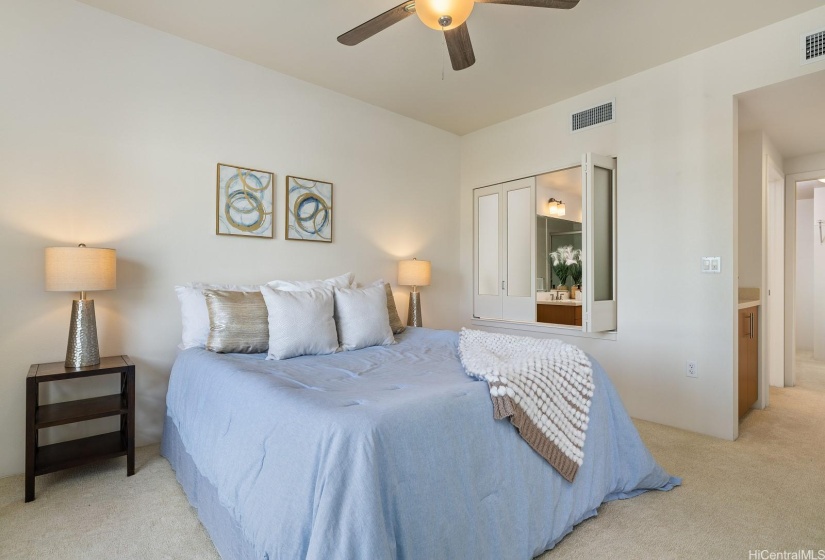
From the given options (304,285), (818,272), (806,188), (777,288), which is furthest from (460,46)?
(818,272)

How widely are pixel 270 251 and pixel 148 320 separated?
3.10ft

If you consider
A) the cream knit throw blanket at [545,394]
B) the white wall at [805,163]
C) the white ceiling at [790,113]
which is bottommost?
the cream knit throw blanket at [545,394]

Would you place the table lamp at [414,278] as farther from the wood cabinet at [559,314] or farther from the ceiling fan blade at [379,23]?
the ceiling fan blade at [379,23]

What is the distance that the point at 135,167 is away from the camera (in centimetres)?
272

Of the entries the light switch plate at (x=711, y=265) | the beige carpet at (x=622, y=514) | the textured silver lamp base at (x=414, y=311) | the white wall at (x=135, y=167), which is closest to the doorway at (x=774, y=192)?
the light switch plate at (x=711, y=265)

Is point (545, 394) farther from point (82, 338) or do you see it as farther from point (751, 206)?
point (751, 206)

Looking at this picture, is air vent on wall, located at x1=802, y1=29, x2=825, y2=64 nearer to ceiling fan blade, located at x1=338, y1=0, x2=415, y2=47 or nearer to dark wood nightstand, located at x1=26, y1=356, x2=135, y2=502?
ceiling fan blade, located at x1=338, y1=0, x2=415, y2=47

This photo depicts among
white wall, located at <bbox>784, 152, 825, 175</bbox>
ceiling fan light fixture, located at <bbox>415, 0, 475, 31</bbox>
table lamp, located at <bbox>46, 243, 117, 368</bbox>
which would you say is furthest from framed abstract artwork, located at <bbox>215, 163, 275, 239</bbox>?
white wall, located at <bbox>784, 152, 825, 175</bbox>

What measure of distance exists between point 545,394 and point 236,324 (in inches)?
68.0

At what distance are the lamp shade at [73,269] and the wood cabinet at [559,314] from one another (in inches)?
135

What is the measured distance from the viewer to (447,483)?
53.4 inches

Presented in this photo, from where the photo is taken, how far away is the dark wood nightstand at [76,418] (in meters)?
2.06

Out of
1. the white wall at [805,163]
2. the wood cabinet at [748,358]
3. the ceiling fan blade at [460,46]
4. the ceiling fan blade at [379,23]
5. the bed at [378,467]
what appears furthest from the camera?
the white wall at [805,163]

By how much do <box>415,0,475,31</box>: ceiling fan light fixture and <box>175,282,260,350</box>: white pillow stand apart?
202 centimetres
